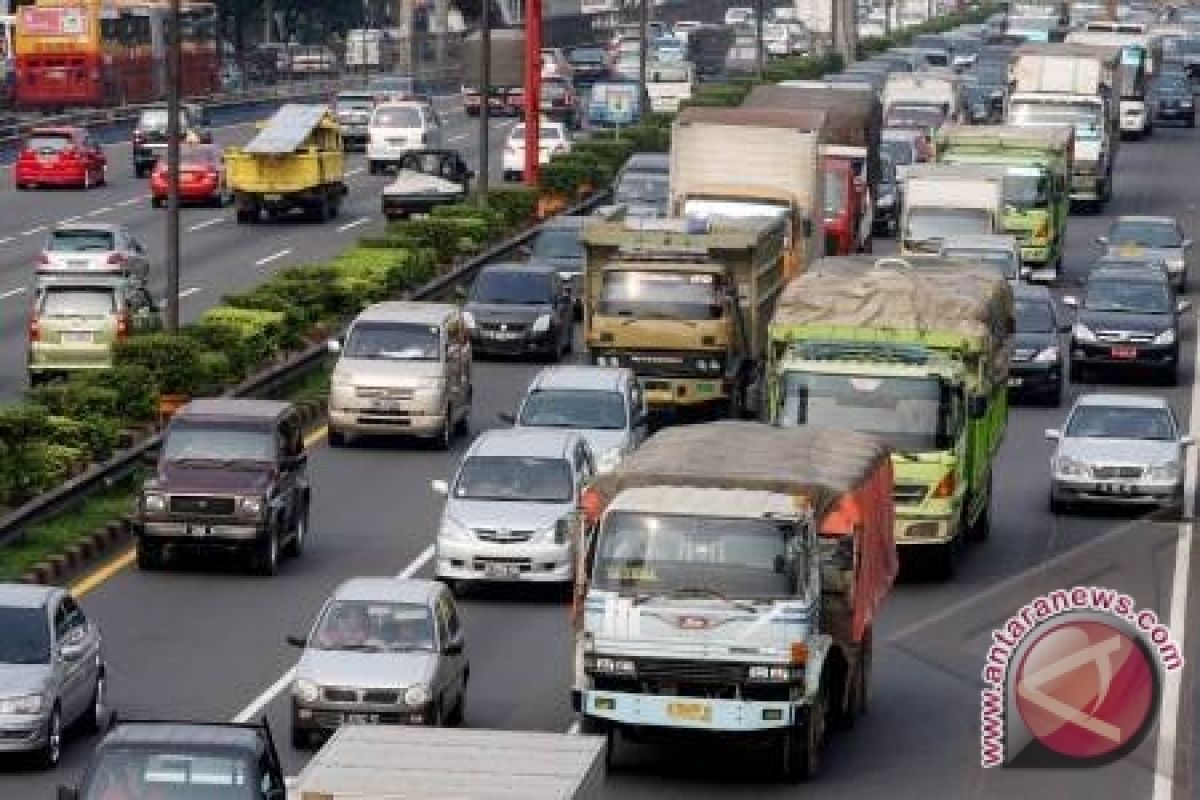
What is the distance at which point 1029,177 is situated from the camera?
75.1 m

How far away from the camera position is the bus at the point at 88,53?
373ft

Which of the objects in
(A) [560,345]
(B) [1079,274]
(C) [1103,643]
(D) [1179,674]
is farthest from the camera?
(B) [1079,274]

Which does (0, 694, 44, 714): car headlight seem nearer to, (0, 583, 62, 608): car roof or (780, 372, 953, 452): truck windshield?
(0, 583, 62, 608): car roof

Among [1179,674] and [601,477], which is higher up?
[601,477]

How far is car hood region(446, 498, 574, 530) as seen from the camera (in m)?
40.8

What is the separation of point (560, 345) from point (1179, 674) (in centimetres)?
2525

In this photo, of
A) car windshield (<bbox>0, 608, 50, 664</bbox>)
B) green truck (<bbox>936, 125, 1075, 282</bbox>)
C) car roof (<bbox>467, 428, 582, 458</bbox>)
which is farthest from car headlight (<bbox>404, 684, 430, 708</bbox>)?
green truck (<bbox>936, 125, 1075, 282</bbox>)

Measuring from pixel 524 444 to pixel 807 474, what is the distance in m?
9.45

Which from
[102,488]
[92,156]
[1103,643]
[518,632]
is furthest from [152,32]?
[1103,643]

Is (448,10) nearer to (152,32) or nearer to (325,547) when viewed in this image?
(152,32)

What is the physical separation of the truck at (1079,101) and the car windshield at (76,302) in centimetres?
3361

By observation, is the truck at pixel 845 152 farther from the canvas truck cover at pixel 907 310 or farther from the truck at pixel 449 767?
the truck at pixel 449 767

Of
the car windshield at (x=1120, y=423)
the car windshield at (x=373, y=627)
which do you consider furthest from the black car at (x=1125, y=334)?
the car windshield at (x=373, y=627)

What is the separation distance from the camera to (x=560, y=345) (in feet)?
202
